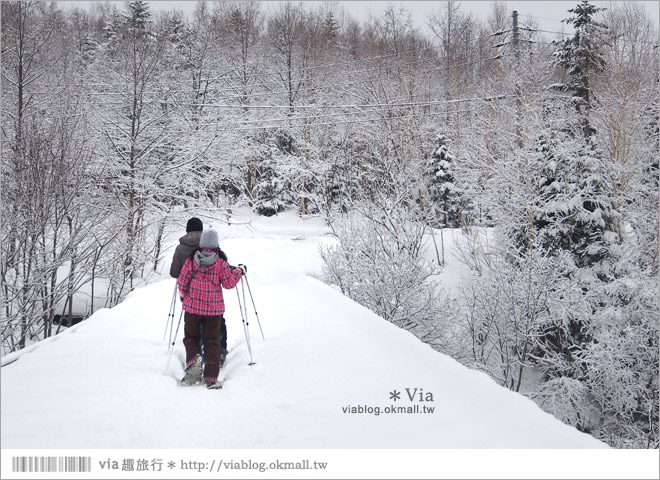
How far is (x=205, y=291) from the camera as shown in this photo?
4.86m

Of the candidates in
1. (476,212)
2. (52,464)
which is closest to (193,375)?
(52,464)

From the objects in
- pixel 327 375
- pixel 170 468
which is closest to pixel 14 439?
pixel 170 468

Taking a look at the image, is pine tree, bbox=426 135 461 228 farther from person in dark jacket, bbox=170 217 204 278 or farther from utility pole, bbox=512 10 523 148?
person in dark jacket, bbox=170 217 204 278

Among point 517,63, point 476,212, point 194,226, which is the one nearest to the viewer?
point 194,226

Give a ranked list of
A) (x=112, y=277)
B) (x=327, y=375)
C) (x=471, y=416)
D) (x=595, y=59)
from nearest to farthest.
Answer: (x=471, y=416), (x=327, y=375), (x=112, y=277), (x=595, y=59)

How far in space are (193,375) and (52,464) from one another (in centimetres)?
202

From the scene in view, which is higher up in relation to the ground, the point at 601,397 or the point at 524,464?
the point at 524,464

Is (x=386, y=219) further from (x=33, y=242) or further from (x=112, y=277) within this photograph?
(x=33, y=242)

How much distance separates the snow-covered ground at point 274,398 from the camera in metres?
2.97

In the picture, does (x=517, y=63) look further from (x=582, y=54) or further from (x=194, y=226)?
(x=194, y=226)

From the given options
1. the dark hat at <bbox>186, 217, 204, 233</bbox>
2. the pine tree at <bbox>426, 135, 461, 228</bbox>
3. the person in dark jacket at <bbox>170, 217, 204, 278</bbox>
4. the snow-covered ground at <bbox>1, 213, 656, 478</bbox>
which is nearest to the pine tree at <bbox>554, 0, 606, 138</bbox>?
the pine tree at <bbox>426, 135, 461, 228</bbox>

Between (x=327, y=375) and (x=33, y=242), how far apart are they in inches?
354

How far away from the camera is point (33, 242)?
10070mm

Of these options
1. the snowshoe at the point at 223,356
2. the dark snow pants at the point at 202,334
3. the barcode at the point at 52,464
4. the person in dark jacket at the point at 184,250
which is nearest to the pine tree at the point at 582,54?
the person in dark jacket at the point at 184,250
